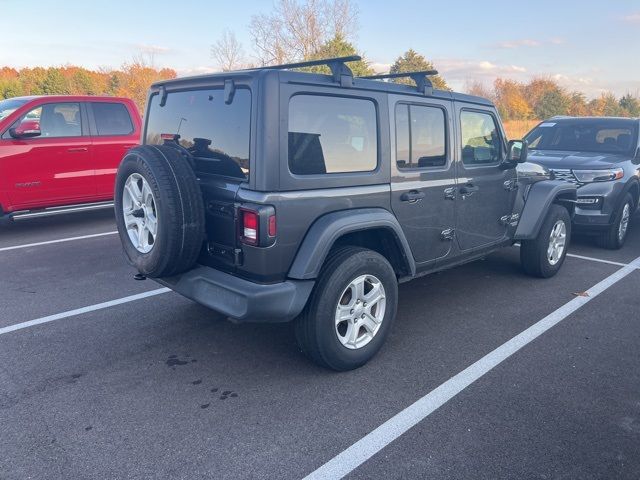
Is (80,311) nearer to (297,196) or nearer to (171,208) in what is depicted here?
(171,208)

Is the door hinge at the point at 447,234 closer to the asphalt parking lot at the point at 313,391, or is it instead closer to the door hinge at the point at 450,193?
the door hinge at the point at 450,193

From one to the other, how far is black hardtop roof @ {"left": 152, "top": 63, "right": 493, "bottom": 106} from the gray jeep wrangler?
0.01 metres

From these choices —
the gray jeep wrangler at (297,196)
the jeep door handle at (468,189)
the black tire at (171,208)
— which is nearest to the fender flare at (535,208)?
the jeep door handle at (468,189)

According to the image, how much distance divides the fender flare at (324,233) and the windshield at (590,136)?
5602 mm

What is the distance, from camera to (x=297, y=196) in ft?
9.96

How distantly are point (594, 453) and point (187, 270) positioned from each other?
8.53 ft

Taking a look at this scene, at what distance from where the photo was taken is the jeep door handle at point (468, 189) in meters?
4.27

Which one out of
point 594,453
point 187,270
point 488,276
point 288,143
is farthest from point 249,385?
point 488,276

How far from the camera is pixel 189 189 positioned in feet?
10.2

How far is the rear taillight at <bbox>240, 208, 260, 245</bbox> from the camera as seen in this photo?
9.60 ft

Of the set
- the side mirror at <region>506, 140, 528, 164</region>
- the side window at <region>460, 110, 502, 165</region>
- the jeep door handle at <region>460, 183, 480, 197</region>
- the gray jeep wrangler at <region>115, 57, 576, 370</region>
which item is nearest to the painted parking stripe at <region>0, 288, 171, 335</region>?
the gray jeep wrangler at <region>115, 57, 576, 370</region>

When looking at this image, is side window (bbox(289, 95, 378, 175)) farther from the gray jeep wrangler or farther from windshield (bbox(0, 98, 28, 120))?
windshield (bbox(0, 98, 28, 120))

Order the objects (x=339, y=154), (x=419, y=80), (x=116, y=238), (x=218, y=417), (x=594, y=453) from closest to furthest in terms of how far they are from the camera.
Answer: (x=594, y=453), (x=218, y=417), (x=339, y=154), (x=419, y=80), (x=116, y=238)

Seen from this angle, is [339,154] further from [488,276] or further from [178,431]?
[488,276]
